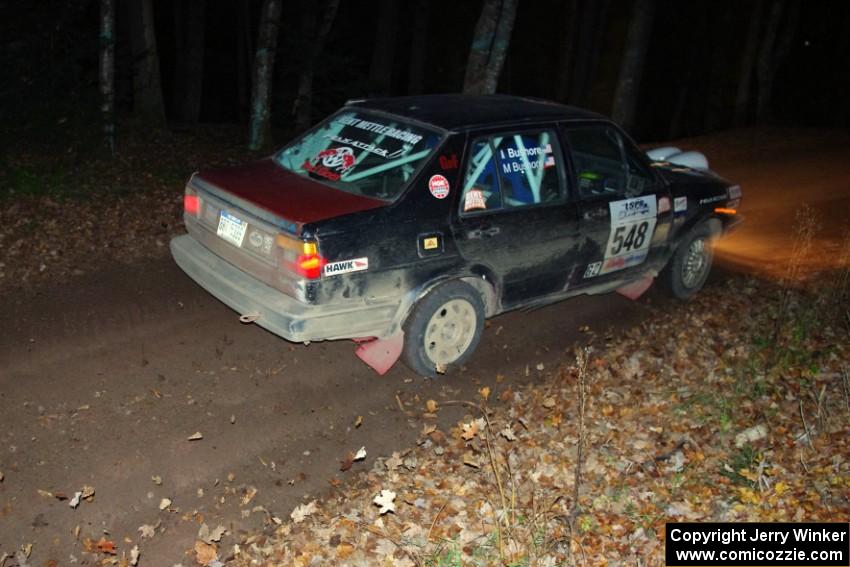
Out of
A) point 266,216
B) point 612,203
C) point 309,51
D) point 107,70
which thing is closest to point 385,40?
point 309,51

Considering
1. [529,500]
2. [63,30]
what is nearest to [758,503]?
[529,500]

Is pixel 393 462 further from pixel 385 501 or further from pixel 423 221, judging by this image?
pixel 423 221

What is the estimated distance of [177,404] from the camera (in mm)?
5355

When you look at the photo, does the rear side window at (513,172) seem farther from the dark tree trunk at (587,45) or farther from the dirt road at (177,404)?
the dark tree trunk at (587,45)

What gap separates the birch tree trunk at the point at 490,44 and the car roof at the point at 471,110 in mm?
5380

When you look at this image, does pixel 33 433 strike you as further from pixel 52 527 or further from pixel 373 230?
pixel 373 230

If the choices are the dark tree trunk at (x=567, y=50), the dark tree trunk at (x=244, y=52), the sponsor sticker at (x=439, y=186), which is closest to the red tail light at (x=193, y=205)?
the sponsor sticker at (x=439, y=186)

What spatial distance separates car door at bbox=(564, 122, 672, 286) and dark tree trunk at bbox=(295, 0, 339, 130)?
8619 mm

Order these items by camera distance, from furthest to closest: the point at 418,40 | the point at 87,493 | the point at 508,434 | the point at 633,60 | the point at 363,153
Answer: the point at 418,40 < the point at 633,60 < the point at 363,153 < the point at 508,434 < the point at 87,493

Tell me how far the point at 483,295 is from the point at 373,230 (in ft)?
4.00

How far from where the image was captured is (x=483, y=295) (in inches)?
237

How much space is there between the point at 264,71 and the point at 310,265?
7.72 metres

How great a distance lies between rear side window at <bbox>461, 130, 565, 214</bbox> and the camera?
5754mm

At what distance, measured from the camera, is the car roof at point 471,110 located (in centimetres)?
586
